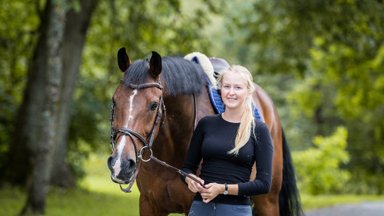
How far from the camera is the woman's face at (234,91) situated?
4059mm

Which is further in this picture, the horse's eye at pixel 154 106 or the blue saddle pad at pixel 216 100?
the blue saddle pad at pixel 216 100

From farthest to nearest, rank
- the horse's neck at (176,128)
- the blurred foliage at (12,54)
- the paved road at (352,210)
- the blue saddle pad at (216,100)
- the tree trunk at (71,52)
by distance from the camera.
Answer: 1. the blurred foliage at (12,54)
2. the tree trunk at (71,52)
3. the paved road at (352,210)
4. the blue saddle pad at (216,100)
5. the horse's neck at (176,128)

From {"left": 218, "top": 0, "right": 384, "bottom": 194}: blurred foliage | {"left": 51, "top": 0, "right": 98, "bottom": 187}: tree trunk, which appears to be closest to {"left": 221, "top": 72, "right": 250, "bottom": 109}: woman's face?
{"left": 218, "top": 0, "right": 384, "bottom": 194}: blurred foliage

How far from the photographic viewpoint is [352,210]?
16.0m

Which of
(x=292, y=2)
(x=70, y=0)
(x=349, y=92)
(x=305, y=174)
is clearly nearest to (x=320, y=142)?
(x=305, y=174)

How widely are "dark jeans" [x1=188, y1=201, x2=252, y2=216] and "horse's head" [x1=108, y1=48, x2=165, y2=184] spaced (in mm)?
452

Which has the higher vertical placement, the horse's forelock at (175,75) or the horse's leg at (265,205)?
the horse's forelock at (175,75)

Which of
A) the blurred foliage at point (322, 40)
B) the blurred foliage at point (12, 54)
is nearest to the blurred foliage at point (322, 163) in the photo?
the blurred foliage at point (322, 40)

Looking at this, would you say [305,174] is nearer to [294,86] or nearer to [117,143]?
[294,86]

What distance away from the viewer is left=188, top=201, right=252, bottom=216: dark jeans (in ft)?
13.4

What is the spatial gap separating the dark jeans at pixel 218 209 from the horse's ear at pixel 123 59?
96cm

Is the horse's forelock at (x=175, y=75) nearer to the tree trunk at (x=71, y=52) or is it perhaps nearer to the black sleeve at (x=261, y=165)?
the black sleeve at (x=261, y=165)

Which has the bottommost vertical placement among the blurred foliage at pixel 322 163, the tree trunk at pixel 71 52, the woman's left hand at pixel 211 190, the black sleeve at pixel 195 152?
the woman's left hand at pixel 211 190

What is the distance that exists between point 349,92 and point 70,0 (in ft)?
33.8
